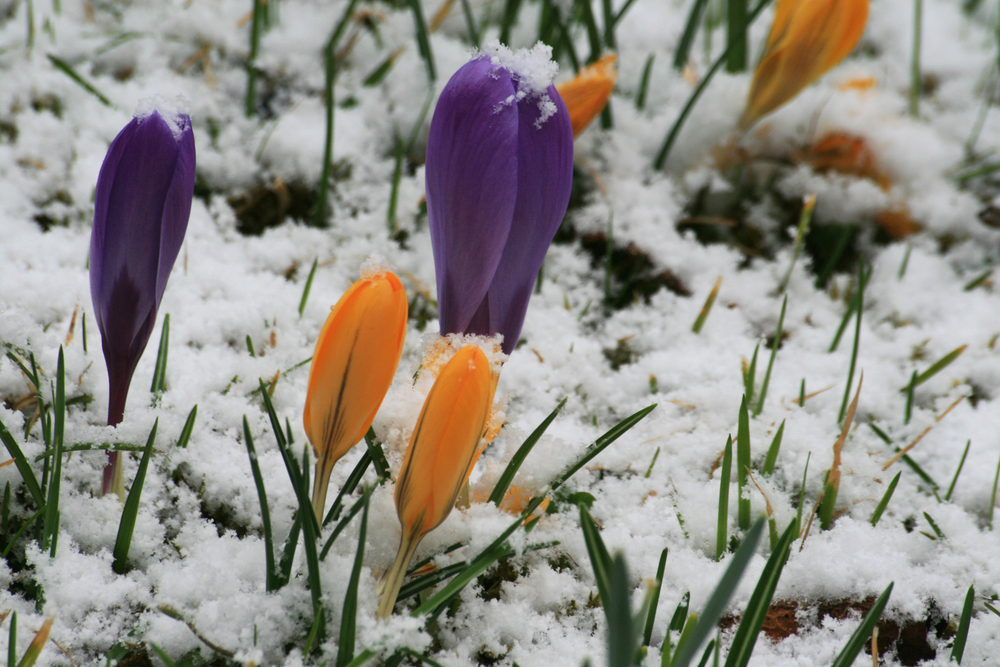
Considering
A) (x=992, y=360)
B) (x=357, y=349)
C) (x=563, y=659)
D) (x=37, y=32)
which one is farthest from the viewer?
(x=37, y=32)

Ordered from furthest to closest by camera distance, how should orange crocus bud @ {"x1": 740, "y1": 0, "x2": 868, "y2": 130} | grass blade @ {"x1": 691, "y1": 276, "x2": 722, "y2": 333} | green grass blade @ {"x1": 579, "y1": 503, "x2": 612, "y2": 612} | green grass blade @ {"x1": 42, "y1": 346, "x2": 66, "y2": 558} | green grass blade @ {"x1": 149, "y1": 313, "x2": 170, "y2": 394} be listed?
orange crocus bud @ {"x1": 740, "y1": 0, "x2": 868, "y2": 130} → grass blade @ {"x1": 691, "y1": 276, "x2": 722, "y2": 333} → green grass blade @ {"x1": 149, "y1": 313, "x2": 170, "y2": 394} → green grass blade @ {"x1": 42, "y1": 346, "x2": 66, "y2": 558} → green grass blade @ {"x1": 579, "y1": 503, "x2": 612, "y2": 612}

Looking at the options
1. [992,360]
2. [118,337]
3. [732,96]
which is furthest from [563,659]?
[732,96]

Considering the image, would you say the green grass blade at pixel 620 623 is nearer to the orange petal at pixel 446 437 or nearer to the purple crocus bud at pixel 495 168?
the orange petal at pixel 446 437

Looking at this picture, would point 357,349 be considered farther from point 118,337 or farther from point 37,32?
point 37,32

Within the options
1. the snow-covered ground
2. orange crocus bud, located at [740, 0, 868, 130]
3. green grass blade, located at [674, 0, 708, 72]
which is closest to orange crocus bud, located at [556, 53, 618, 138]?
the snow-covered ground

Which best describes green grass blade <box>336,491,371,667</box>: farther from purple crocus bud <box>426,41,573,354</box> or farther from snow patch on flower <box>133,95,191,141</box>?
snow patch on flower <box>133,95,191,141</box>

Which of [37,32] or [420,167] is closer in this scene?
[420,167]

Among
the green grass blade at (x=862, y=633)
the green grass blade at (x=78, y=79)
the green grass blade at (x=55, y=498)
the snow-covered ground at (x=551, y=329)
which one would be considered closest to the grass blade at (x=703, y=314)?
the snow-covered ground at (x=551, y=329)

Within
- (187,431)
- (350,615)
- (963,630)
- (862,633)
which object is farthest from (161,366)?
(963,630)
